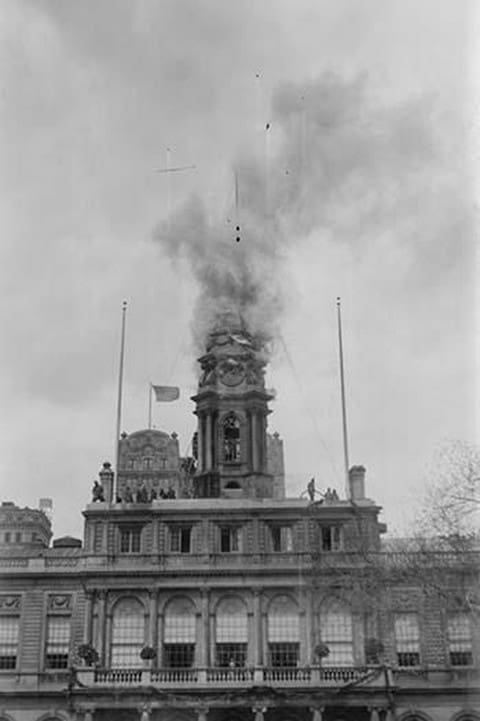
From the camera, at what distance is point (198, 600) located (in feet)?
173

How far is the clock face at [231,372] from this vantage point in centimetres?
6197

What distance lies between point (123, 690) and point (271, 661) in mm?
7816

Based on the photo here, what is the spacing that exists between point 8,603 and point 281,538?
47.6 feet

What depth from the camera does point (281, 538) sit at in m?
54.4

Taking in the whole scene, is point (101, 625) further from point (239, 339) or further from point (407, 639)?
point (239, 339)

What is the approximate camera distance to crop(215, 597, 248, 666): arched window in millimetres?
51938

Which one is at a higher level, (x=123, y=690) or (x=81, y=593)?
(x=81, y=593)

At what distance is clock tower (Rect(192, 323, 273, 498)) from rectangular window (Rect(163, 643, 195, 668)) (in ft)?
32.1

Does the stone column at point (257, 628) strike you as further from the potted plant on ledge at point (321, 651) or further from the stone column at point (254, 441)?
the stone column at point (254, 441)

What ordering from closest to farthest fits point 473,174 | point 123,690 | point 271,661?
point 473,174 → point 123,690 → point 271,661

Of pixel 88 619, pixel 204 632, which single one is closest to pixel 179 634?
pixel 204 632

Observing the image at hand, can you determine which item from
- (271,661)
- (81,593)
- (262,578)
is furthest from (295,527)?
(81,593)

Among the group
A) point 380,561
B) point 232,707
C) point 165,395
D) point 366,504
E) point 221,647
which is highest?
point 165,395

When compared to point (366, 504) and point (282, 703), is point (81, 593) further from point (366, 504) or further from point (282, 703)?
point (366, 504)
